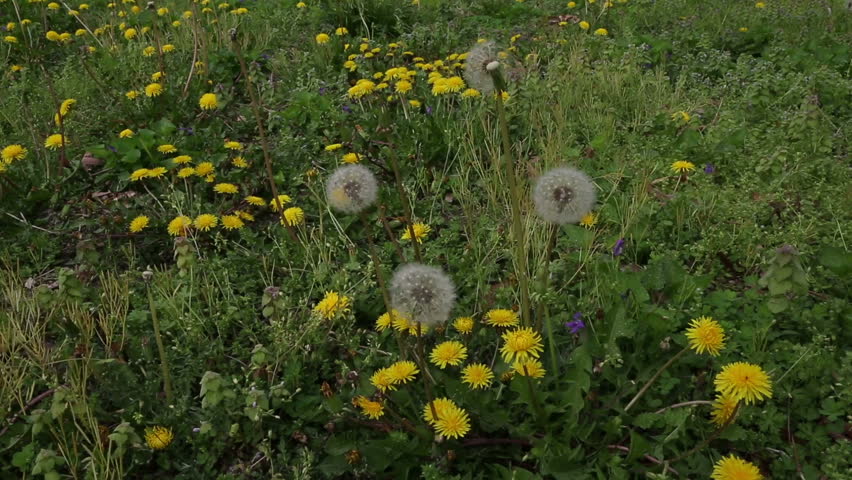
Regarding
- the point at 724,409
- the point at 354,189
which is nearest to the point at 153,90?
the point at 354,189

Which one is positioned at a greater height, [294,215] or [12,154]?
[12,154]

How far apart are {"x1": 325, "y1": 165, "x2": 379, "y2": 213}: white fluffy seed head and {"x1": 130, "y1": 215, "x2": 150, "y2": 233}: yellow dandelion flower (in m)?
1.33

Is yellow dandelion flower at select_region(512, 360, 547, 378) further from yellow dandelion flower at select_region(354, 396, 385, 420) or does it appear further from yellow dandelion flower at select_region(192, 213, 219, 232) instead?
yellow dandelion flower at select_region(192, 213, 219, 232)

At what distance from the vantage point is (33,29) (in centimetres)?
495

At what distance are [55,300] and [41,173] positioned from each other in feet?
4.80

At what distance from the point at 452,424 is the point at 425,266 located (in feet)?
1.49

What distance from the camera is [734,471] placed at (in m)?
1.59

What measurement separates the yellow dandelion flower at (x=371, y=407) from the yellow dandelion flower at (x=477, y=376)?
0.88 feet

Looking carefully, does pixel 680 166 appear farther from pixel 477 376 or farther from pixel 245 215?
pixel 245 215

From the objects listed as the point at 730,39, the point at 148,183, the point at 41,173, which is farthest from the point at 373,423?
the point at 730,39

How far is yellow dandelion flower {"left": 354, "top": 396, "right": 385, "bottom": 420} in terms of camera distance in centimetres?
182

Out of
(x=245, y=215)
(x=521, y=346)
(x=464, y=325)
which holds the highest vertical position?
(x=521, y=346)

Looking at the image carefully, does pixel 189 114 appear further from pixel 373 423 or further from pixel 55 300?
pixel 373 423

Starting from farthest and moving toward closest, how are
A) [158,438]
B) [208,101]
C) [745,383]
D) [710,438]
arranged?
[208,101], [158,438], [710,438], [745,383]
